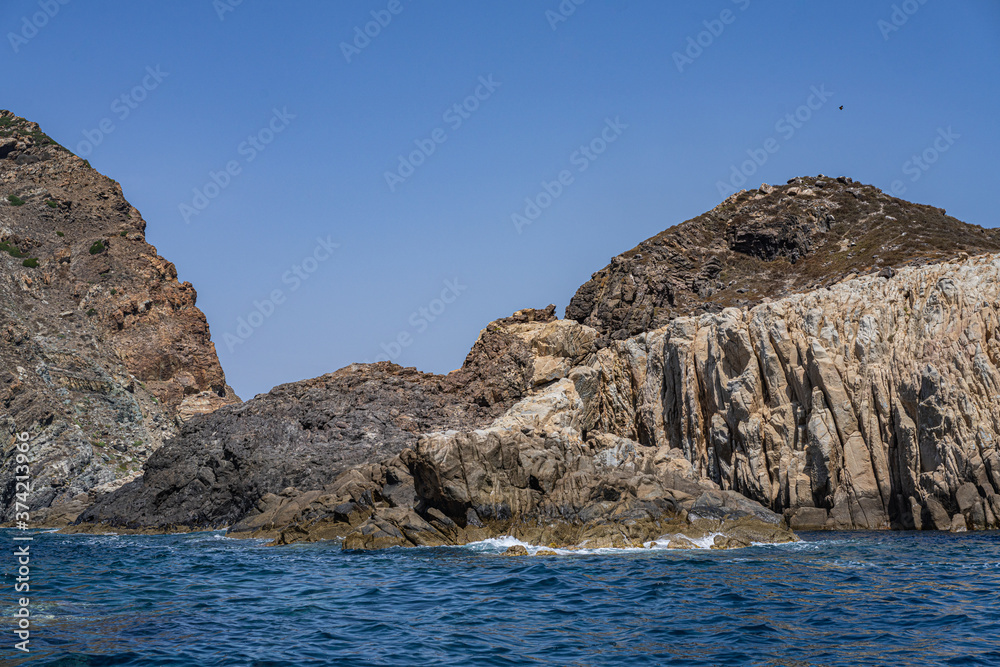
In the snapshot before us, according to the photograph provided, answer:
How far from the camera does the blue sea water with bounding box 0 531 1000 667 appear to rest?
552 inches

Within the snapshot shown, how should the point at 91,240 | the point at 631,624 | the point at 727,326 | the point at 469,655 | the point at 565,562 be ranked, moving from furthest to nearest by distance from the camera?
the point at 91,240, the point at 727,326, the point at 565,562, the point at 631,624, the point at 469,655

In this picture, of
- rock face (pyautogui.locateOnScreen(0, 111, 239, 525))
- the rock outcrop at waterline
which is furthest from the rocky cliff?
rock face (pyautogui.locateOnScreen(0, 111, 239, 525))

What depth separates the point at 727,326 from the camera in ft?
177

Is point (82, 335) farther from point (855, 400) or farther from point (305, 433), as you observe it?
point (855, 400)

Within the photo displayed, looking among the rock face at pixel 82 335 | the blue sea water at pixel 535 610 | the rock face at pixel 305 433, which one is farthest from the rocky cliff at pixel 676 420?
the rock face at pixel 82 335

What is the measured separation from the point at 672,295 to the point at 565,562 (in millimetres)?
46480

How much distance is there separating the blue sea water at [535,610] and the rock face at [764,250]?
3787 centimetres

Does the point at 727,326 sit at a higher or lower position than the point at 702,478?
higher

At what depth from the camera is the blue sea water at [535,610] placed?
14023 mm

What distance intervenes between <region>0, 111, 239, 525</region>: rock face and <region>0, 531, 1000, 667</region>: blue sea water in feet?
169

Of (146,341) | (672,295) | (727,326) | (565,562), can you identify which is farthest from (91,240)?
(565,562)

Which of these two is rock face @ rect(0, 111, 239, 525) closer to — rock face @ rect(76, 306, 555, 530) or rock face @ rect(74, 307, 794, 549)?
rock face @ rect(76, 306, 555, 530)

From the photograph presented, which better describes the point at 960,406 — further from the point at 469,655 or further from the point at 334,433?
the point at 334,433

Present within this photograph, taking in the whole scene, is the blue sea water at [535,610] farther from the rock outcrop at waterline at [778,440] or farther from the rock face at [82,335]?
the rock face at [82,335]
